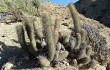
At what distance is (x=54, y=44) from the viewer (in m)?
8.84

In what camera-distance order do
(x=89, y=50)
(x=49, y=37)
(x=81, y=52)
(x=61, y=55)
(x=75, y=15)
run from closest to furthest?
(x=49, y=37), (x=61, y=55), (x=81, y=52), (x=75, y=15), (x=89, y=50)

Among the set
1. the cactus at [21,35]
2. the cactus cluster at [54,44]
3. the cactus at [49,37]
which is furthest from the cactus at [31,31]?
the cactus at [49,37]

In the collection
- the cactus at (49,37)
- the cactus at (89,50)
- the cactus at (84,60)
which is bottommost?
the cactus at (84,60)

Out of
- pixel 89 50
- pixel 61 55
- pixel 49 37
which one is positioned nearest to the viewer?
pixel 49 37

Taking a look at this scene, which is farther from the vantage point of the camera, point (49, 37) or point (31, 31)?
point (31, 31)

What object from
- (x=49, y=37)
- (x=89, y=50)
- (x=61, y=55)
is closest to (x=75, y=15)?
(x=89, y=50)

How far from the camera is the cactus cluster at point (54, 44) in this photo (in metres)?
8.67

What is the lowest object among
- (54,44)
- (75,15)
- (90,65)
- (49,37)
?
(90,65)

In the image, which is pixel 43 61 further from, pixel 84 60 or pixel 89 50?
pixel 89 50

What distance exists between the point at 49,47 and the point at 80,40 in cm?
104

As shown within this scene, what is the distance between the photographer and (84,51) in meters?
9.36

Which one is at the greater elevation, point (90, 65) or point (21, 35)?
point (21, 35)

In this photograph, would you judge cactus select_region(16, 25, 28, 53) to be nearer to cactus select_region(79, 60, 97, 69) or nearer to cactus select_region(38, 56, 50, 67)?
cactus select_region(38, 56, 50, 67)

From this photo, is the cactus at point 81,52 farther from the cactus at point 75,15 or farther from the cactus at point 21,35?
the cactus at point 21,35
